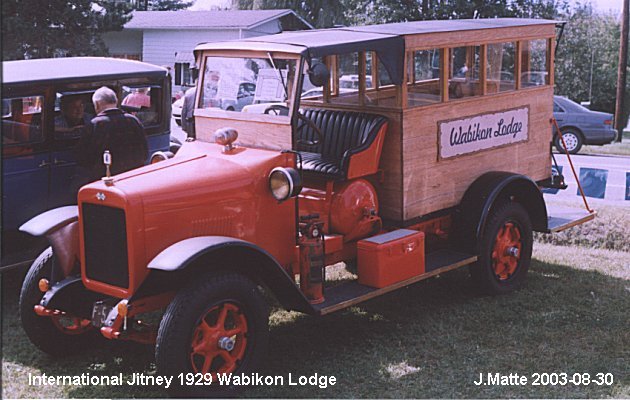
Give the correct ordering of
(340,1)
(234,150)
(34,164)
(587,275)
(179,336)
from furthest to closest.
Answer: (340,1) < (587,275) < (34,164) < (234,150) < (179,336)

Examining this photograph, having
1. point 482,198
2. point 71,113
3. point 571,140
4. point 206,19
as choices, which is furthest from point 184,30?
point 482,198

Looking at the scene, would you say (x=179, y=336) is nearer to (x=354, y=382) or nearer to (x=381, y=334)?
(x=354, y=382)

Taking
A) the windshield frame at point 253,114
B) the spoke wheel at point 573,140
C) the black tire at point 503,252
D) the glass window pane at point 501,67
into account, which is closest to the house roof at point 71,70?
the windshield frame at point 253,114

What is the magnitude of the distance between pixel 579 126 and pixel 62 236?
683 inches

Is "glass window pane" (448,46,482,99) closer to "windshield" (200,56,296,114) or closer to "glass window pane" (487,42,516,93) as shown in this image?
"glass window pane" (487,42,516,93)

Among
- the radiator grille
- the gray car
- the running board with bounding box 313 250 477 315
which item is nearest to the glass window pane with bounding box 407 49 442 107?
the running board with bounding box 313 250 477 315

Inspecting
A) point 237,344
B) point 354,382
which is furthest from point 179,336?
point 354,382

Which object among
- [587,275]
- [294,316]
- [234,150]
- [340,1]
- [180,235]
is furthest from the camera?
[340,1]

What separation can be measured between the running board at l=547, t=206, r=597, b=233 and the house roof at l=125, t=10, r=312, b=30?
23.5 metres

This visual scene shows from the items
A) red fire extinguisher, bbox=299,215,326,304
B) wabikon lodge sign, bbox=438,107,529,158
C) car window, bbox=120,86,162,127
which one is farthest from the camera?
car window, bbox=120,86,162,127

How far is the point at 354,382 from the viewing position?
17.1 feet

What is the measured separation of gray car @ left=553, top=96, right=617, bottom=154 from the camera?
20.2 m

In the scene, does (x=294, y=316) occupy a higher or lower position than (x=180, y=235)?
lower

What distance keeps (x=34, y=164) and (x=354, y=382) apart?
142 inches
